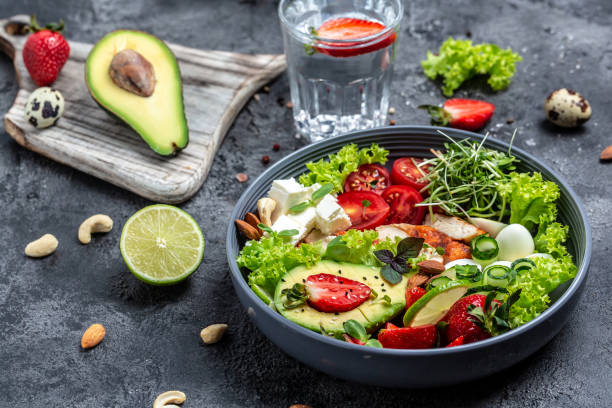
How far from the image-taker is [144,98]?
2.37m

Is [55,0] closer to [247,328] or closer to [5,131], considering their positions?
[5,131]

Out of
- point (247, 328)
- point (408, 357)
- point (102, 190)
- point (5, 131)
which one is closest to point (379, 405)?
point (408, 357)

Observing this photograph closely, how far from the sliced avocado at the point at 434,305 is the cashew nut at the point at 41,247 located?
3.83 feet

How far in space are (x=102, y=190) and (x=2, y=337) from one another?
64 centimetres

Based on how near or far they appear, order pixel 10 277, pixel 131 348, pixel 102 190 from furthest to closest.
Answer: pixel 102 190 → pixel 10 277 → pixel 131 348

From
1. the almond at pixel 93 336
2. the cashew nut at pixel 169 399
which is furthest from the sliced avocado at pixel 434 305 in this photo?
the almond at pixel 93 336

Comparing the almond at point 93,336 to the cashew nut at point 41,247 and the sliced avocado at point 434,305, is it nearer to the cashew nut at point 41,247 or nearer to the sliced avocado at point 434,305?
the cashew nut at point 41,247

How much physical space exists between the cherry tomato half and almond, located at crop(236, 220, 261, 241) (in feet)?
1.66

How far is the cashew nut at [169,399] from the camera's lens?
65.9 inches

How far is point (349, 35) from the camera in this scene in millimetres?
2264

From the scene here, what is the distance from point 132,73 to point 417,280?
51.1 inches

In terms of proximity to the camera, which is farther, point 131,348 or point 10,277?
point 10,277

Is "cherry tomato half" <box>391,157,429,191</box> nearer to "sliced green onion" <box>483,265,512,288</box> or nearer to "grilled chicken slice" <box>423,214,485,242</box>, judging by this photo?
"grilled chicken slice" <box>423,214,485,242</box>

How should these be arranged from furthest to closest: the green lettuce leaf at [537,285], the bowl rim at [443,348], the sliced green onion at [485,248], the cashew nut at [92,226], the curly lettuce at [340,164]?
the cashew nut at [92,226] < the curly lettuce at [340,164] < the sliced green onion at [485,248] < the green lettuce leaf at [537,285] < the bowl rim at [443,348]
